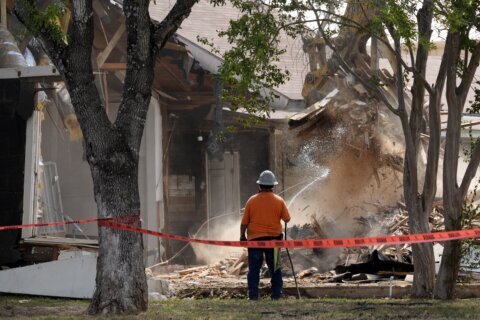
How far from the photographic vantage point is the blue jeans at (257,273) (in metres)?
13.3

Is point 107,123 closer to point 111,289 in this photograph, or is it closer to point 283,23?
point 111,289

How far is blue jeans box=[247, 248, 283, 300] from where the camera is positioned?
13.3 metres

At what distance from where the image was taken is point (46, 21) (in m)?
10.5

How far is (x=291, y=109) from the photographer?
2241cm

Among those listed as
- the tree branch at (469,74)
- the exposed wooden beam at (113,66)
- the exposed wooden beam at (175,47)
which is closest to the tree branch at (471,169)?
the tree branch at (469,74)

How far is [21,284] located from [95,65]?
673cm

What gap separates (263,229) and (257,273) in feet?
2.02

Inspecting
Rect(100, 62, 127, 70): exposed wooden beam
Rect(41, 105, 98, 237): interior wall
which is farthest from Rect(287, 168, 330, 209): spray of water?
Rect(100, 62, 127, 70): exposed wooden beam

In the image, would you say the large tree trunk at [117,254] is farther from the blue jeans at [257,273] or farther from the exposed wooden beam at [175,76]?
the exposed wooden beam at [175,76]

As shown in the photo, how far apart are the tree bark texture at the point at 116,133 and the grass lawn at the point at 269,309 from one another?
0.42 metres

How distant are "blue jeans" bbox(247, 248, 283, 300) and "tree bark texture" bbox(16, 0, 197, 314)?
2743 millimetres

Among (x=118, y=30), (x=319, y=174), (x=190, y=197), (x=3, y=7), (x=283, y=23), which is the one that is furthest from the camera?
(x=190, y=197)

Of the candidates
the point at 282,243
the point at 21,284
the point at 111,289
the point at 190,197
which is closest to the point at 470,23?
the point at 282,243

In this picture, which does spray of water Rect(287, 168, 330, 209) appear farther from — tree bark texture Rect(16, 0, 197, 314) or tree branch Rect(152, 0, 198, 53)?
tree bark texture Rect(16, 0, 197, 314)
